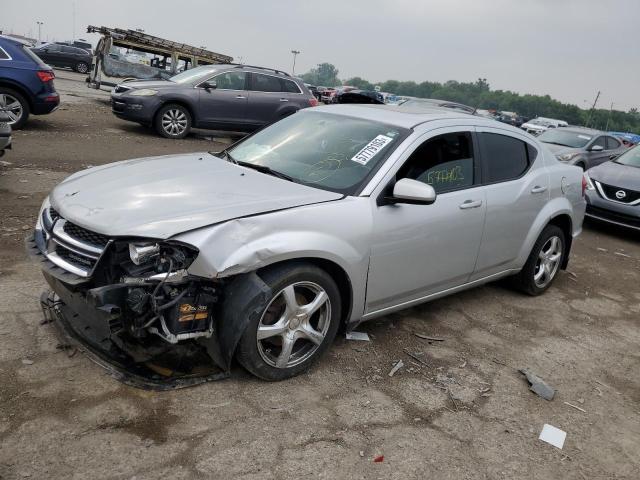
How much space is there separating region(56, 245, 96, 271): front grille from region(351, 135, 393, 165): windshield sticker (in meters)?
1.79

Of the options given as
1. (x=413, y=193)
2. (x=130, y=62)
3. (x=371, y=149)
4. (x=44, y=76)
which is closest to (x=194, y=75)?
(x=44, y=76)

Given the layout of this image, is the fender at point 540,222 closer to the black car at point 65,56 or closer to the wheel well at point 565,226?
the wheel well at point 565,226

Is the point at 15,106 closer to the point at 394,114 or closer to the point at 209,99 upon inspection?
the point at 209,99

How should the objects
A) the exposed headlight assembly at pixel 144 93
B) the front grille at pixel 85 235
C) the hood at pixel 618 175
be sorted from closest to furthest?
the front grille at pixel 85 235 < the hood at pixel 618 175 < the exposed headlight assembly at pixel 144 93

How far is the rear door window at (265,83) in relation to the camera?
499 inches

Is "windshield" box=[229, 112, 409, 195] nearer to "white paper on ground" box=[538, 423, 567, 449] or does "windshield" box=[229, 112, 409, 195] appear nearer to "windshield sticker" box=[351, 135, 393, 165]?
"windshield sticker" box=[351, 135, 393, 165]

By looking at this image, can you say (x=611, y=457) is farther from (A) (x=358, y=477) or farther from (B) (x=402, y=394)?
(A) (x=358, y=477)

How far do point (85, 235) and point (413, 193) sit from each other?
1911 mm

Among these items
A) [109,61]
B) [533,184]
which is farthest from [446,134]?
[109,61]

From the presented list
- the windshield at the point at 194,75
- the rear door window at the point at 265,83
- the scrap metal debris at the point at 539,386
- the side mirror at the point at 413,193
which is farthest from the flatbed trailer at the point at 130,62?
the scrap metal debris at the point at 539,386

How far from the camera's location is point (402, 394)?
330cm

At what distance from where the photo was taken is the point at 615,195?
326 inches

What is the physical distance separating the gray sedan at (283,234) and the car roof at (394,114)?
0.08 ft

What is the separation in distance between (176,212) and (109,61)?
15.9 metres
